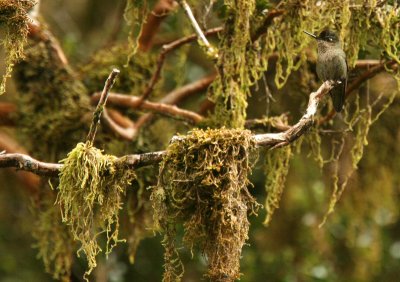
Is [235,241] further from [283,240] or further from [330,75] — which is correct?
[283,240]

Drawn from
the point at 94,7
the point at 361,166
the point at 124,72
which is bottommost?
the point at 361,166

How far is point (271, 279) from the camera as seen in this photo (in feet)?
25.0

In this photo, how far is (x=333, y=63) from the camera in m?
4.93

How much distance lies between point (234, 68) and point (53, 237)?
5.99 feet

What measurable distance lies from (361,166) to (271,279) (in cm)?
153

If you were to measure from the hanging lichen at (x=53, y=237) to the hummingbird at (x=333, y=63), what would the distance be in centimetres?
209

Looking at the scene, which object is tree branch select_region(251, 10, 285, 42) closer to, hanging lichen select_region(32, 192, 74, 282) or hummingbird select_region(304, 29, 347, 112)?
hummingbird select_region(304, 29, 347, 112)

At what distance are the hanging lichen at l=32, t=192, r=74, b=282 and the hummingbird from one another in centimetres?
209

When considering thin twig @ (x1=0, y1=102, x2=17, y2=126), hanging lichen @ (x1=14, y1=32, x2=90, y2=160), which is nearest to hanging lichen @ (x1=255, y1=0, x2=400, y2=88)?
hanging lichen @ (x1=14, y1=32, x2=90, y2=160)

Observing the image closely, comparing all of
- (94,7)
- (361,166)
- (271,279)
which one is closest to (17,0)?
(361,166)

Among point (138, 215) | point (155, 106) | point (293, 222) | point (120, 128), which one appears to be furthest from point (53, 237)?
point (293, 222)

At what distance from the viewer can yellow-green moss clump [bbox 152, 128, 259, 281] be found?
12.6 feet

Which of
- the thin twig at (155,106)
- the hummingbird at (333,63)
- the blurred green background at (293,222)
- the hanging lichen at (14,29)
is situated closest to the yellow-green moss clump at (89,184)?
the hanging lichen at (14,29)

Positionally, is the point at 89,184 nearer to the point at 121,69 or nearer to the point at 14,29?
the point at 14,29
